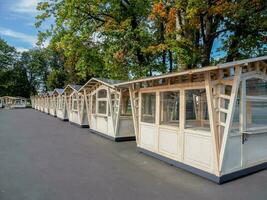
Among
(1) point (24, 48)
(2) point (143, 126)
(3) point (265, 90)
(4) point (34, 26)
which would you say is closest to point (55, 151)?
(2) point (143, 126)

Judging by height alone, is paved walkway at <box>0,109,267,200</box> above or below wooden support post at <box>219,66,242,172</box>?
below

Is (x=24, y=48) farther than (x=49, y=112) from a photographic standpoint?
Yes

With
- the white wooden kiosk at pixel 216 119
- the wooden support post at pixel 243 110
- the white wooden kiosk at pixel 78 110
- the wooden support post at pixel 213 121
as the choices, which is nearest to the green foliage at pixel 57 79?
the white wooden kiosk at pixel 78 110

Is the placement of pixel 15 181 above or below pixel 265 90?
below

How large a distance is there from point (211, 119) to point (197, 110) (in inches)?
27.2

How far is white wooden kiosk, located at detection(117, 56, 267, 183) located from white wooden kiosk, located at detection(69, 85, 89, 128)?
883cm

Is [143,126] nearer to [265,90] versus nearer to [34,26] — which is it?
[265,90]

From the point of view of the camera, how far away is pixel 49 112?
2728cm

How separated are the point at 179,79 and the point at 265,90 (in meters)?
1.98

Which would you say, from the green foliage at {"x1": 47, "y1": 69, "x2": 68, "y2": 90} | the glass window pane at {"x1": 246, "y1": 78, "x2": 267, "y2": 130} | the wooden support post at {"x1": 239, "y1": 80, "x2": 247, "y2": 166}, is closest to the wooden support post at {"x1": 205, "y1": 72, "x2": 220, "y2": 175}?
the wooden support post at {"x1": 239, "y1": 80, "x2": 247, "y2": 166}

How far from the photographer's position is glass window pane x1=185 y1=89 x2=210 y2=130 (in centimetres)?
526

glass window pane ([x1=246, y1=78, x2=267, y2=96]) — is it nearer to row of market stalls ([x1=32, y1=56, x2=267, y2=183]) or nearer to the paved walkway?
row of market stalls ([x1=32, y1=56, x2=267, y2=183])

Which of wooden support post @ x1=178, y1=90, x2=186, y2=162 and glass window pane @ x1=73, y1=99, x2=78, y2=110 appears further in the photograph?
glass window pane @ x1=73, y1=99, x2=78, y2=110

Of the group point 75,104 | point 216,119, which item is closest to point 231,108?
point 216,119
